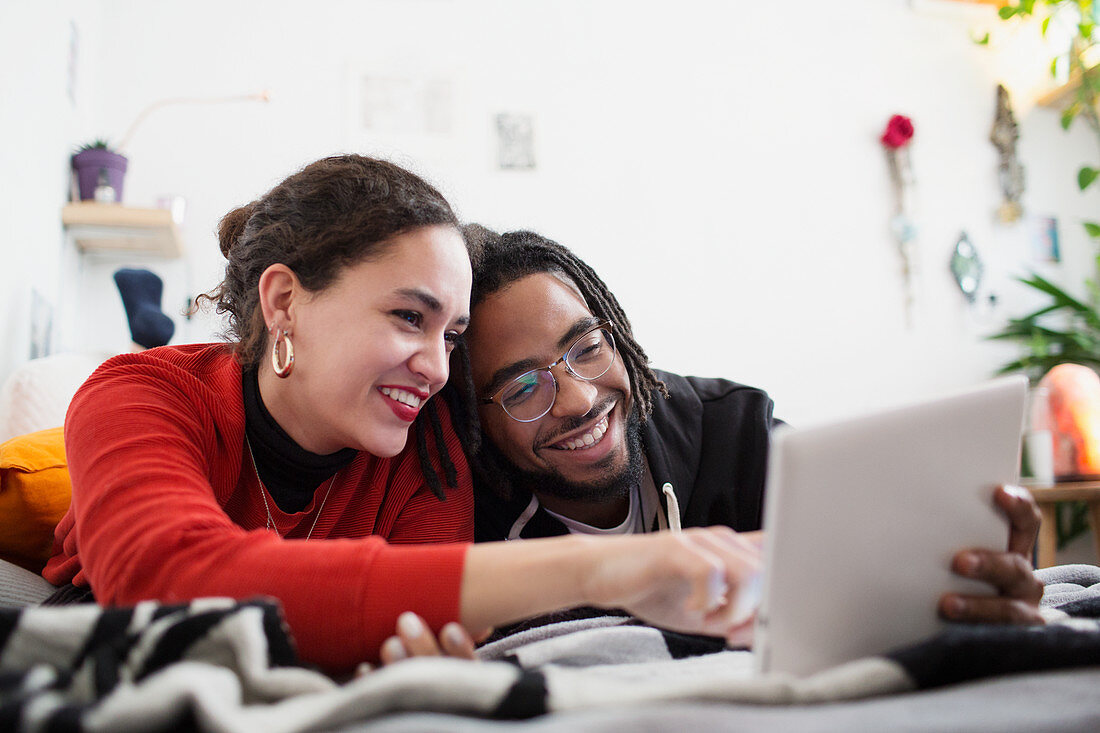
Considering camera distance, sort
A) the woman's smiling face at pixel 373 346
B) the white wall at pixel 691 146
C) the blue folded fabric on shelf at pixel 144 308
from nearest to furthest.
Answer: the woman's smiling face at pixel 373 346
the blue folded fabric on shelf at pixel 144 308
the white wall at pixel 691 146

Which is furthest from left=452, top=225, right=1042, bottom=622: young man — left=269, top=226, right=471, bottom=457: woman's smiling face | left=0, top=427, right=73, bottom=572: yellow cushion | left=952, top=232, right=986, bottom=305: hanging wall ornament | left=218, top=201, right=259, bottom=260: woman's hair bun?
left=952, top=232, right=986, bottom=305: hanging wall ornament

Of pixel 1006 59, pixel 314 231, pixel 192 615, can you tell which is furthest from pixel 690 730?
pixel 1006 59

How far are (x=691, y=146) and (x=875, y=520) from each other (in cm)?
264

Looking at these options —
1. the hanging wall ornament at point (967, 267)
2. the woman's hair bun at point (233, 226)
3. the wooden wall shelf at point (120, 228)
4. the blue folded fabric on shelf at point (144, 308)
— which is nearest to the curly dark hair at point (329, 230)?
the woman's hair bun at point (233, 226)

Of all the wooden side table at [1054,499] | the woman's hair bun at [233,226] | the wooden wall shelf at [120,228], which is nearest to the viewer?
the woman's hair bun at [233,226]

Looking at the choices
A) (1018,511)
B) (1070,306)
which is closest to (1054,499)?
(1070,306)

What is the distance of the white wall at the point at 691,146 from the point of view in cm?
258

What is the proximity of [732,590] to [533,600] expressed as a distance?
0.16m

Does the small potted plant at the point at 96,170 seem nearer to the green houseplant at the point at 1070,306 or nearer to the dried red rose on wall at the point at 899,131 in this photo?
the dried red rose on wall at the point at 899,131

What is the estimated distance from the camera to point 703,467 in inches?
55.1

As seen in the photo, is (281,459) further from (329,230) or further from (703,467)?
(703,467)

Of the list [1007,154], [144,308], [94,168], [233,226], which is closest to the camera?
[233,226]

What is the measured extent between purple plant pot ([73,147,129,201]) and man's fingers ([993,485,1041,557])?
2.28 metres

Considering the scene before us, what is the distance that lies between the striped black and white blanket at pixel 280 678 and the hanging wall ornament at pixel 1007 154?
322 cm
